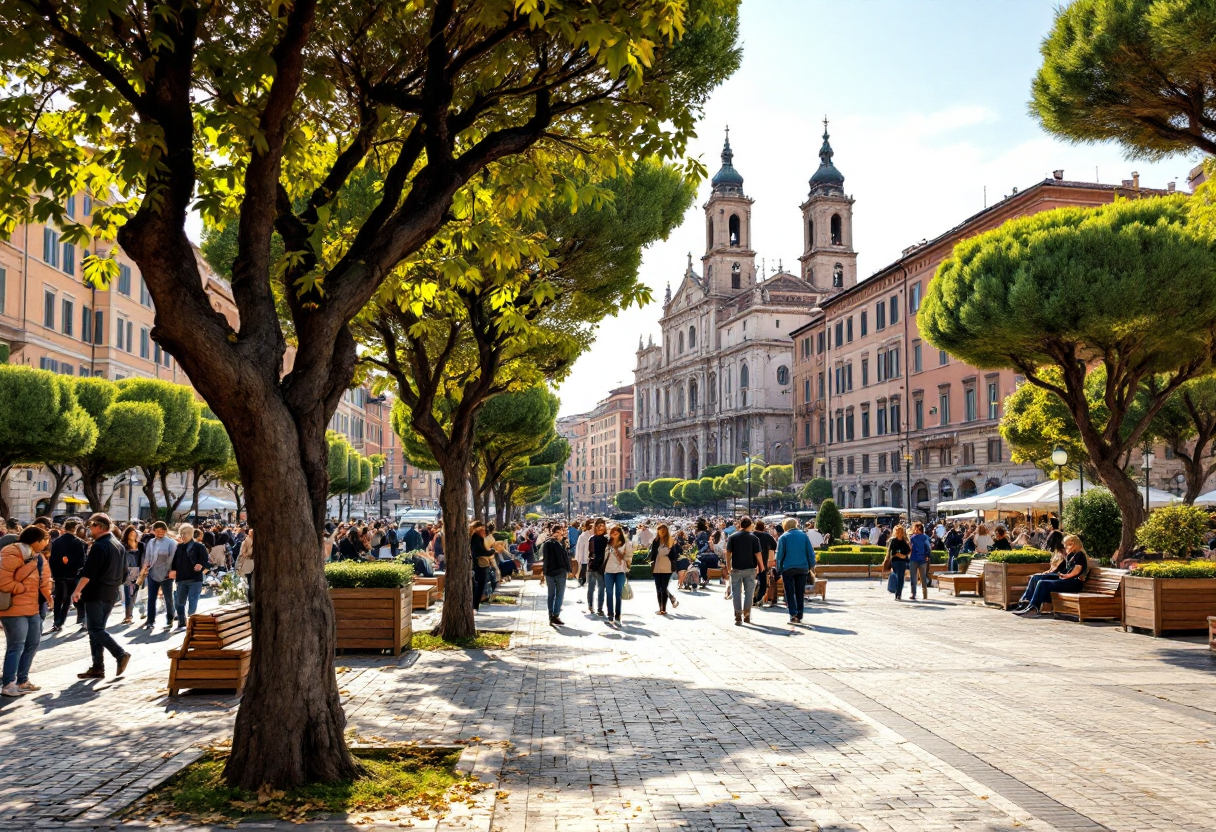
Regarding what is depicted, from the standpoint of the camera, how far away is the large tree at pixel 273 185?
6105mm

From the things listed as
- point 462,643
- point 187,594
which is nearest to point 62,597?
point 187,594

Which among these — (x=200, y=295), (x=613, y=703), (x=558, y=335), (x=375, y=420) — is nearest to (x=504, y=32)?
(x=200, y=295)

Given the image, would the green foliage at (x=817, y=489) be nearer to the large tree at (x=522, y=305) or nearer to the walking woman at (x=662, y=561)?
the walking woman at (x=662, y=561)

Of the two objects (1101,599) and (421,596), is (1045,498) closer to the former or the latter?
(1101,599)

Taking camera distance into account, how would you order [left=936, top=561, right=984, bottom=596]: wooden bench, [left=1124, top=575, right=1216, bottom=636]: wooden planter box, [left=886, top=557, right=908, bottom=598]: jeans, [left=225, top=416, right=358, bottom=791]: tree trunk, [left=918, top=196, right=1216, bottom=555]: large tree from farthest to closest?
[left=936, top=561, right=984, bottom=596]: wooden bench < [left=886, top=557, right=908, bottom=598]: jeans < [left=918, top=196, right=1216, bottom=555]: large tree < [left=1124, top=575, right=1216, bottom=636]: wooden planter box < [left=225, top=416, right=358, bottom=791]: tree trunk

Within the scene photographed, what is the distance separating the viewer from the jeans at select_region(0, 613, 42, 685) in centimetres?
1012

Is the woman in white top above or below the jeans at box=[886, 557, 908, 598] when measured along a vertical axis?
above

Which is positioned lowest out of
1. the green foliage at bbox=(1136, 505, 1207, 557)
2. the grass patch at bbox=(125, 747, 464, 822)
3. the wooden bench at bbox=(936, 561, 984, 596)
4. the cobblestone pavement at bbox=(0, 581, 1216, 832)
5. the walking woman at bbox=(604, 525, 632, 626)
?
the cobblestone pavement at bbox=(0, 581, 1216, 832)

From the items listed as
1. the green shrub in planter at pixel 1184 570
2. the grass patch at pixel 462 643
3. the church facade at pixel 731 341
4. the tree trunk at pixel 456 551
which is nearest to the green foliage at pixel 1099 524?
the green shrub in planter at pixel 1184 570

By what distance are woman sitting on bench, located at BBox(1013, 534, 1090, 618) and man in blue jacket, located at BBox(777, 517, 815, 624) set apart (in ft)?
13.1

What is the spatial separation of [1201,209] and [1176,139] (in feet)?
2.92

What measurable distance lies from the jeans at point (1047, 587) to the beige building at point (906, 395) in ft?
92.6

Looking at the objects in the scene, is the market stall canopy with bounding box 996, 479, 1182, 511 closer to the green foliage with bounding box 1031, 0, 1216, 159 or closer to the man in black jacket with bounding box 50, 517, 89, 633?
the green foliage with bounding box 1031, 0, 1216, 159

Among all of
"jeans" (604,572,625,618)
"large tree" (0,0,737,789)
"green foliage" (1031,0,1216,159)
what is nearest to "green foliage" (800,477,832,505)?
"jeans" (604,572,625,618)
